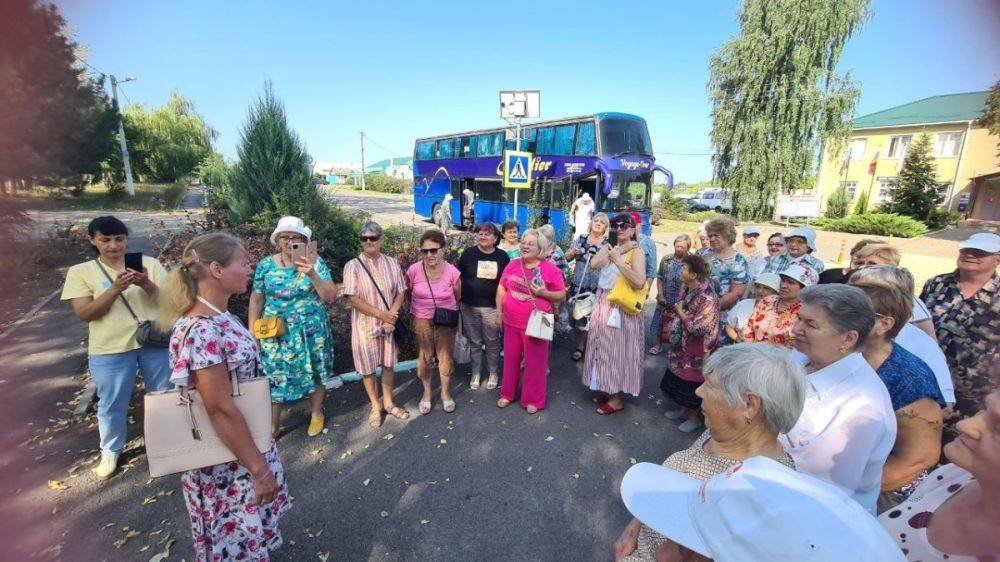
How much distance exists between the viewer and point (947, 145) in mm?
27219

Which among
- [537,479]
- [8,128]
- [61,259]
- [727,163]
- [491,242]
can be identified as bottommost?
[537,479]

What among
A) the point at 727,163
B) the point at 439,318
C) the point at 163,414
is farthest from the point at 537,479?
the point at 727,163

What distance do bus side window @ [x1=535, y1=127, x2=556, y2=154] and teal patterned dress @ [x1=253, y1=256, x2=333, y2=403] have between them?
1215 cm

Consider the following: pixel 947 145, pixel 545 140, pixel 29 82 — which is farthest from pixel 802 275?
pixel 947 145

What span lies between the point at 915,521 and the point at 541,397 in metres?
3.09

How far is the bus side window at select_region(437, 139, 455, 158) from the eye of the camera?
1853 centimetres

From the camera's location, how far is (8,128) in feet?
3.86

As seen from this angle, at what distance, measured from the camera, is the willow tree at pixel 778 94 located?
2159cm

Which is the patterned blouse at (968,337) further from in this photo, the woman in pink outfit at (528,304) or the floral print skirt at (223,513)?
the floral print skirt at (223,513)

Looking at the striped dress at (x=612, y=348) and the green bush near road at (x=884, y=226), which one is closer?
the striped dress at (x=612, y=348)

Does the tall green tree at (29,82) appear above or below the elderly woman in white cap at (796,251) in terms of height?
above

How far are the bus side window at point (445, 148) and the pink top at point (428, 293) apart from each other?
15591mm

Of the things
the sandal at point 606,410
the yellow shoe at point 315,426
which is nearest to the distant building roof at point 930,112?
the sandal at point 606,410

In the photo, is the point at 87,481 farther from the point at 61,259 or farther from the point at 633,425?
the point at 61,259
